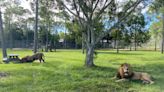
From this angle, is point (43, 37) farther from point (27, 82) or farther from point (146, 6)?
point (27, 82)

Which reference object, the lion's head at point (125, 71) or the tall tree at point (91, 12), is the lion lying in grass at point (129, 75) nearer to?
the lion's head at point (125, 71)

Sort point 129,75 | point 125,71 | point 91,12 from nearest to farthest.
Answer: point 125,71 → point 129,75 → point 91,12

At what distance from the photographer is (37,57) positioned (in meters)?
16.2

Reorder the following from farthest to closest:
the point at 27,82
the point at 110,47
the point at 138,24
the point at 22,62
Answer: the point at 110,47 → the point at 138,24 → the point at 22,62 → the point at 27,82

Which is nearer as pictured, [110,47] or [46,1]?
[46,1]

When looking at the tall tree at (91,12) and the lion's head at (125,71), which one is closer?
the lion's head at (125,71)

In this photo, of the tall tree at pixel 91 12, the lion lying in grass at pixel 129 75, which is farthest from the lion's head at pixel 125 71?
the tall tree at pixel 91 12

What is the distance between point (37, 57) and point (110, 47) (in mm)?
30463

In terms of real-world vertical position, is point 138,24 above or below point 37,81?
above

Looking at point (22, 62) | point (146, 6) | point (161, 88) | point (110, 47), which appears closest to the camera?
point (161, 88)

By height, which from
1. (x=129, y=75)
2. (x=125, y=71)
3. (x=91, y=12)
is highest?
(x=91, y=12)

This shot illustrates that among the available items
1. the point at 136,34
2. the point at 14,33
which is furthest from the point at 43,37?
the point at 136,34

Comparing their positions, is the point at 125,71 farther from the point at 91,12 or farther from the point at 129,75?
the point at 91,12

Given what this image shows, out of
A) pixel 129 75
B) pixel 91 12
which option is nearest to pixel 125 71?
pixel 129 75
